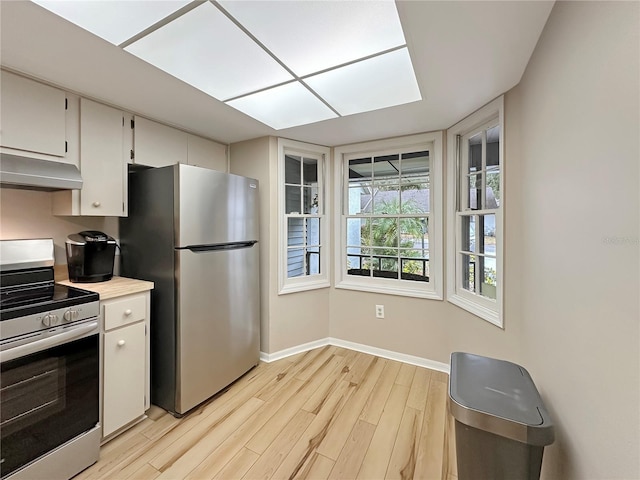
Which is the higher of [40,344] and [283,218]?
[283,218]

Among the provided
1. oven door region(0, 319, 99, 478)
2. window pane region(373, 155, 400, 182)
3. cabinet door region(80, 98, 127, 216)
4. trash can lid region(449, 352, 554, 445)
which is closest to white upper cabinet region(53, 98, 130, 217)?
cabinet door region(80, 98, 127, 216)

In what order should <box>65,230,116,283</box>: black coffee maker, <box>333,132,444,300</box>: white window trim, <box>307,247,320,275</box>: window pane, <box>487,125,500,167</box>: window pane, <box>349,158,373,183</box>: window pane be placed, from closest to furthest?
1. <box>65,230,116,283</box>: black coffee maker
2. <box>487,125,500,167</box>: window pane
3. <box>333,132,444,300</box>: white window trim
4. <box>349,158,373,183</box>: window pane
5. <box>307,247,320,275</box>: window pane

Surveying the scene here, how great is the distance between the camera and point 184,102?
1.88m

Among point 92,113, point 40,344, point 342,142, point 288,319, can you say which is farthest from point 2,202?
point 342,142

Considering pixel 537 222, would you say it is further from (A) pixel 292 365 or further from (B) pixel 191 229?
(A) pixel 292 365

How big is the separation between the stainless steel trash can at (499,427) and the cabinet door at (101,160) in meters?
2.40

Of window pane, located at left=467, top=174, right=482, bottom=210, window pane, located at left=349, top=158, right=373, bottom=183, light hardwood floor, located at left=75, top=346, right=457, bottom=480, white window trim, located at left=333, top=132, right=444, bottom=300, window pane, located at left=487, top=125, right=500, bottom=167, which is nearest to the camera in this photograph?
light hardwood floor, located at left=75, top=346, right=457, bottom=480

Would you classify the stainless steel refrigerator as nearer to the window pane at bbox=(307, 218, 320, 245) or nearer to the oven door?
the oven door

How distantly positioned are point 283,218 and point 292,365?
4.80 ft

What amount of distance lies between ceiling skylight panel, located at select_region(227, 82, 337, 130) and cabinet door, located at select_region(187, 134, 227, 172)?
73cm

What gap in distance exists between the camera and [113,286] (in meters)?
1.72

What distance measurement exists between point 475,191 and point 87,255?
9.58 ft

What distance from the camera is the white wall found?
667mm

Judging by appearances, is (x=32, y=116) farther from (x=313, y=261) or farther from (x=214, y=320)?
(x=313, y=261)
